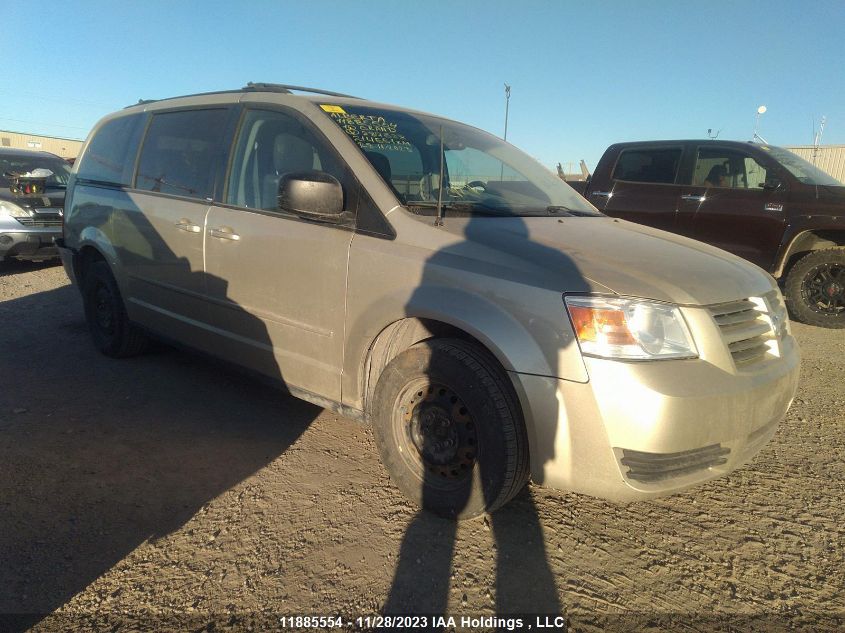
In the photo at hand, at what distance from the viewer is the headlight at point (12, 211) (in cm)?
775

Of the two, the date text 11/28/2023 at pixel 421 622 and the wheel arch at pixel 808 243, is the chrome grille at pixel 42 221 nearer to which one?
the date text 11/28/2023 at pixel 421 622

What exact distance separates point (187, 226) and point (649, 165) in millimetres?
5485

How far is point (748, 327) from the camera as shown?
2375mm

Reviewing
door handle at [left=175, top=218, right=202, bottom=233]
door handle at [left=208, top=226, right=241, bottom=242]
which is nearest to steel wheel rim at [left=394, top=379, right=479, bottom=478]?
door handle at [left=208, top=226, right=241, bottom=242]

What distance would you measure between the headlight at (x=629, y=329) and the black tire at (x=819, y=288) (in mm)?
4859

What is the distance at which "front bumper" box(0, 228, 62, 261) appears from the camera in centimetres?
767

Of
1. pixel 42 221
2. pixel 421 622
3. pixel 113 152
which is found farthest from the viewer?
pixel 42 221

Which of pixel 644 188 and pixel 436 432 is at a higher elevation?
pixel 644 188

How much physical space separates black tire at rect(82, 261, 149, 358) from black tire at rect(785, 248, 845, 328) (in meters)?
6.35

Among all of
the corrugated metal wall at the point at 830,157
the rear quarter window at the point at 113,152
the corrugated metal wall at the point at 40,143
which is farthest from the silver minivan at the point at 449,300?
the corrugated metal wall at the point at 40,143

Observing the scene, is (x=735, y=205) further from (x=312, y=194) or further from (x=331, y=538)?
(x=331, y=538)

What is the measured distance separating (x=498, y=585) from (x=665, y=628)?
0.59 meters

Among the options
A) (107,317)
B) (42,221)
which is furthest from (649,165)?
(42,221)

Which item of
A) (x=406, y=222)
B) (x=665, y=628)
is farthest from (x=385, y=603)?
(x=406, y=222)
